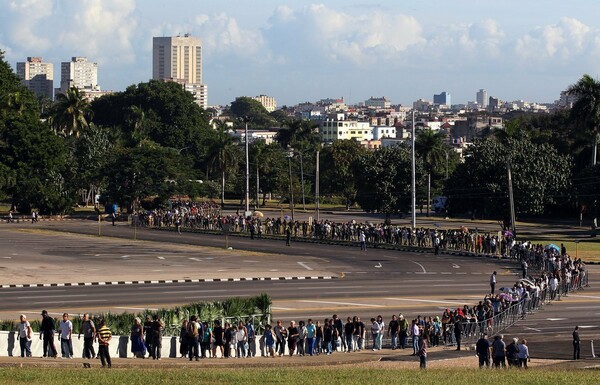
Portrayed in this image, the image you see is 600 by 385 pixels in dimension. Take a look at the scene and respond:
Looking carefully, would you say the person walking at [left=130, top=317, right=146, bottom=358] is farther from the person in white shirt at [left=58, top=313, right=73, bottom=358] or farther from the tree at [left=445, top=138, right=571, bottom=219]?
the tree at [left=445, top=138, right=571, bottom=219]

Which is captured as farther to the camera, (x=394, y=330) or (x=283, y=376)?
(x=394, y=330)

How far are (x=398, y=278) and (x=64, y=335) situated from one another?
33.0m

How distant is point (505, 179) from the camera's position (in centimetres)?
11031

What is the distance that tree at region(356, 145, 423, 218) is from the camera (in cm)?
11919

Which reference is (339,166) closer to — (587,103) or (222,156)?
(222,156)

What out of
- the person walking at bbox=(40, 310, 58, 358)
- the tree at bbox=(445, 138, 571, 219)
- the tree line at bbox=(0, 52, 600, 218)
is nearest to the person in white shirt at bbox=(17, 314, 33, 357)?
the person walking at bbox=(40, 310, 58, 358)

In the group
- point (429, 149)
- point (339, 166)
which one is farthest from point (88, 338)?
point (339, 166)

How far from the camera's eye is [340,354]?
1478 inches

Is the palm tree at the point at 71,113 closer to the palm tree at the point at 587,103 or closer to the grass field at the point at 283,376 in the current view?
the palm tree at the point at 587,103

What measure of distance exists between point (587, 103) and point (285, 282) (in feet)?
202

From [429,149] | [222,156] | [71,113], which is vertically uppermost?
[71,113]

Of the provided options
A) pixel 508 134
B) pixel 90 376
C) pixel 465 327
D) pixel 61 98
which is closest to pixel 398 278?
pixel 465 327

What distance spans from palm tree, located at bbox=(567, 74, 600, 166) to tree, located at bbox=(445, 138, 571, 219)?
14.1ft

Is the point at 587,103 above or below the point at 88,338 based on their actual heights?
above
